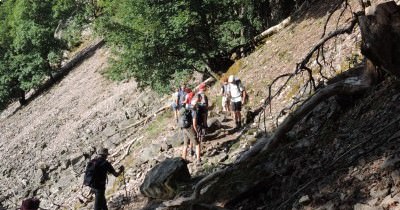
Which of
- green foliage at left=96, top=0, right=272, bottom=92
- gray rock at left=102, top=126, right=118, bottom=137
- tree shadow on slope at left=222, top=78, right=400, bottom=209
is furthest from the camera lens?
gray rock at left=102, top=126, right=118, bottom=137

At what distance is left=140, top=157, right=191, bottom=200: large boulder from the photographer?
1029 cm

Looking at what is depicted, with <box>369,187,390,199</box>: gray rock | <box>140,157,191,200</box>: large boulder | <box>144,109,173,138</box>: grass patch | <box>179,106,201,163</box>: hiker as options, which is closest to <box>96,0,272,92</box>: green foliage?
<box>144,109,173,138</box>: grass patch

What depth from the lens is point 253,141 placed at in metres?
11.8

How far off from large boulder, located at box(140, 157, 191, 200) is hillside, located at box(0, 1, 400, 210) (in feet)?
1.15

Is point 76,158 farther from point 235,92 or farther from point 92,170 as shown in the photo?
point 92,170

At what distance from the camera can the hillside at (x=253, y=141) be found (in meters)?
6.00

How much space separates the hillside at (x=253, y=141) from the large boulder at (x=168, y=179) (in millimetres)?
350

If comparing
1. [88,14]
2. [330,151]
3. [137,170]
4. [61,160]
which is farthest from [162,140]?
[88,14]

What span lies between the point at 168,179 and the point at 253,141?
2.49 metres

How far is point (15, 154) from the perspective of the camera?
1035 inches

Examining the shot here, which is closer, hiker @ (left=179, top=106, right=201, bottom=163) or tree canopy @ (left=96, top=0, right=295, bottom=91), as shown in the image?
hiker @ (left=179, top=106, right=201, bottom=163)

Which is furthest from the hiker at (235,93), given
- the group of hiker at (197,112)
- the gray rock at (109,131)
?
the gray rock at (109,131)

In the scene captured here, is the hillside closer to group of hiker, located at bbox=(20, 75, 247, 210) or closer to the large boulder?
the large boulder

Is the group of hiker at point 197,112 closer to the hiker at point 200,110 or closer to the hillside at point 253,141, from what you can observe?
the hiker at point 200,110
